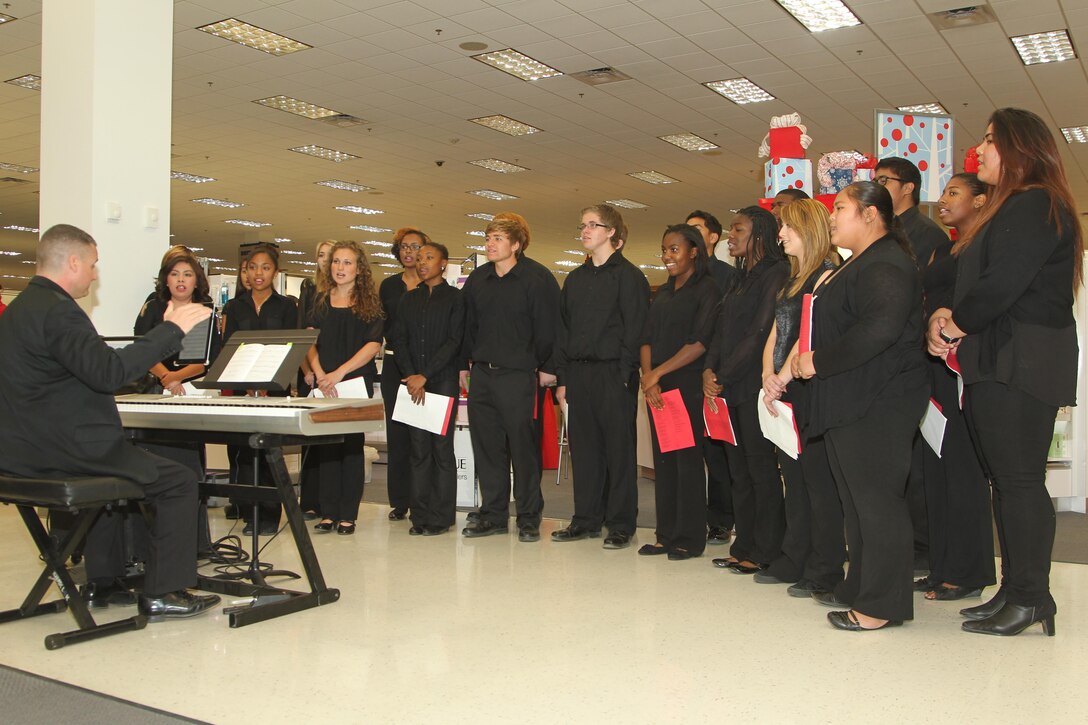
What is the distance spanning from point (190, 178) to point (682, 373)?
1336 cm

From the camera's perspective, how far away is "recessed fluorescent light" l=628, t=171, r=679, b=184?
48.9 feet

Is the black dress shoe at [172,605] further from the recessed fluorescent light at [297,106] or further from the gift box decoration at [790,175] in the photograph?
the recessed fluorescent light at [297,106]

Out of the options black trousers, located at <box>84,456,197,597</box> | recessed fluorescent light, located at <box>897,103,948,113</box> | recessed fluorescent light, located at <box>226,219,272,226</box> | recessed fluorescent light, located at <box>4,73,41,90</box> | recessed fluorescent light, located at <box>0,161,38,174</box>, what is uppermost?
recessed fluorescent light, located at <box>897,103,948,113</box>

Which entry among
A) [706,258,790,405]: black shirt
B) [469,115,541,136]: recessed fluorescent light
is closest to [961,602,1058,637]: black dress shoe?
[706,258,790,405]: black shirt

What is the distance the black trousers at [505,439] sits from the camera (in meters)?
4.93

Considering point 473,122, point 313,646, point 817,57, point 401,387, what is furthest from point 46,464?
point 473,122

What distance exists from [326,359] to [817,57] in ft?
21.6

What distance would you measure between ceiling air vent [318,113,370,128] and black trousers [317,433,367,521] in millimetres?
7738

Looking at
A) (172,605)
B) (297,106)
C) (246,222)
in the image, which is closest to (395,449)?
(172,605)

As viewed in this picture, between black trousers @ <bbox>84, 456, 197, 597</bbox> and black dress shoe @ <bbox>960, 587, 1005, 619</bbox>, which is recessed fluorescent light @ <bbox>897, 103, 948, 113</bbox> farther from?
black trousers @ <bbox>84, 456, 197, 597</bbox>

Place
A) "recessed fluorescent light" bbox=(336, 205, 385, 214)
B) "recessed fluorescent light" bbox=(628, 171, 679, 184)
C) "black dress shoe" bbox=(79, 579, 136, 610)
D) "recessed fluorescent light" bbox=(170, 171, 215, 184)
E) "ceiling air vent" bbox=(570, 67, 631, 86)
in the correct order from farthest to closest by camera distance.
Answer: "recessed fluorescent light" bbox=(336, 205, 385, 214)
"recessed fluorescent light" bbox=(170, 171, 215, 184)
"recessed fluorescent light" bbox=(628, 171, 679, 184)
"ceiling air vent" bbox=(570, 67, 631, 86)
"black dress shoe" bbox=(79, 579, 136, 610)

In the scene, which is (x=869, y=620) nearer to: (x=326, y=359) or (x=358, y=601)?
(x=358, y=601)

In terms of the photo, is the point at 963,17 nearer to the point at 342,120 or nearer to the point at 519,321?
the point at 519,321

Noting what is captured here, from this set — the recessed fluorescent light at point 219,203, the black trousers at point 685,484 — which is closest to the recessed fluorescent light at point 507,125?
the recessed fluorescent light at point 219,203
